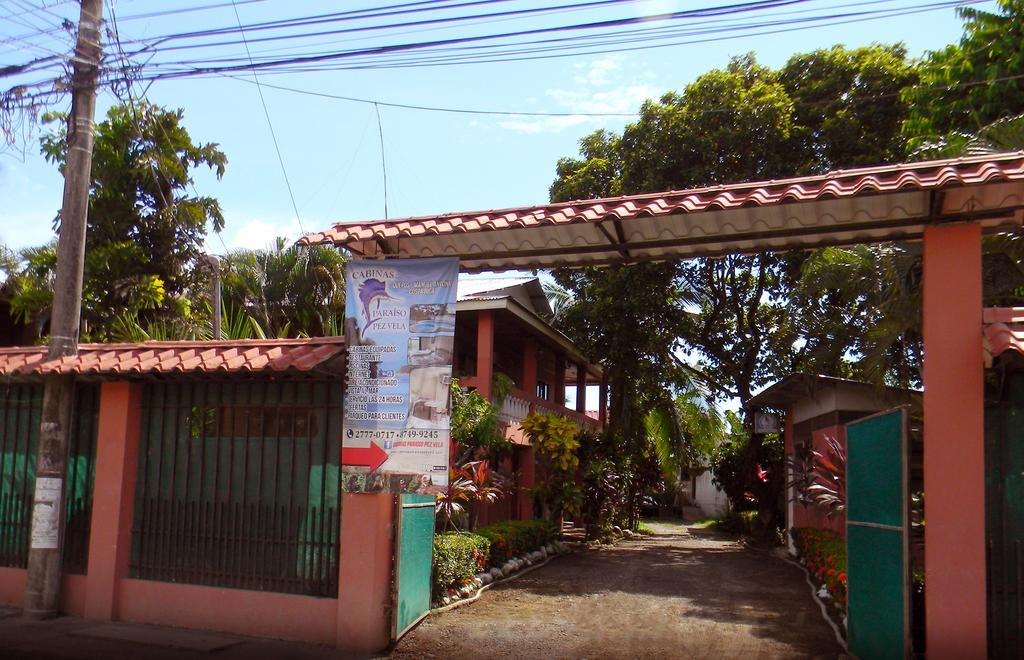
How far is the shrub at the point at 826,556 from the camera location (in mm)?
9789

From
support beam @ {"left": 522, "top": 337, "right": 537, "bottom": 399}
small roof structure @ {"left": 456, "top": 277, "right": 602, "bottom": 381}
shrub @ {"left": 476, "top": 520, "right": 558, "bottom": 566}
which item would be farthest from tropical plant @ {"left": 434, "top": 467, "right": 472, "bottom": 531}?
support beam @ {"left": 522, "top": 337, "right": 537, "bottom": 399}

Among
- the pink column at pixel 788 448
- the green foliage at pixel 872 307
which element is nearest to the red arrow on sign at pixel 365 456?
the green foliage at pixel 872 307

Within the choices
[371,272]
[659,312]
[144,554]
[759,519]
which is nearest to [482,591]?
[144,554]

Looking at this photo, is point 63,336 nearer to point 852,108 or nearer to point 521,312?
point 521,312

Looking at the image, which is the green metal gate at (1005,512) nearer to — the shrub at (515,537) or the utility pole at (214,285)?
the shrub at (515,537)

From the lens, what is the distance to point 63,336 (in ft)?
30.8

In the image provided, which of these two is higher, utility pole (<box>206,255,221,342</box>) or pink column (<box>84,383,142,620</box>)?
utility pole (<box>206,255,221,342</box>)

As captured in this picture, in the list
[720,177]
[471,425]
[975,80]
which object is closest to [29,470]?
[471,425]

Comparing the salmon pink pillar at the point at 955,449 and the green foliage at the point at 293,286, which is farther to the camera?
the green foliage at the point at 293,286

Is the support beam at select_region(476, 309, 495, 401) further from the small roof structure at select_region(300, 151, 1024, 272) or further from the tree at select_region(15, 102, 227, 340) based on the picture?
the small roof structure at select_region(300, 151, 1024, 272)

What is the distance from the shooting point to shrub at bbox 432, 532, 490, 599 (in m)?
10.2

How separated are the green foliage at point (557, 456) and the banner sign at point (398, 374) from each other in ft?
34.6

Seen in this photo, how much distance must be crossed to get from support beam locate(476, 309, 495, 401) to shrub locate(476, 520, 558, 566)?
9.05 ft

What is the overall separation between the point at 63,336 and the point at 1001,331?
9201 millimetres
